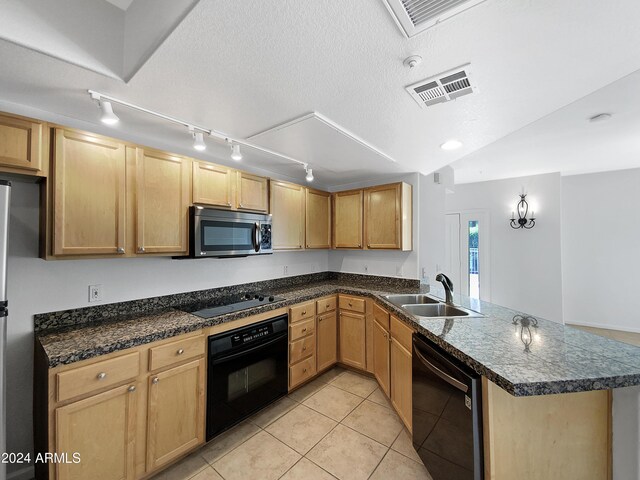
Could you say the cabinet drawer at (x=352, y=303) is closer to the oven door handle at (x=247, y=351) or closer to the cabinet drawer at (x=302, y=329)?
the cabinet drawer at (x=302, y=329)

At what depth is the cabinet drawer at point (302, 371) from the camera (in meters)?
2.63

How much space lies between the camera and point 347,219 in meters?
3.54

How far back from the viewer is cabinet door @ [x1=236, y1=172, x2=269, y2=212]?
2.60 metres

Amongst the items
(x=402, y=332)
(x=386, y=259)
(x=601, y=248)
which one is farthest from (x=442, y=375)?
(x=601, y=248)

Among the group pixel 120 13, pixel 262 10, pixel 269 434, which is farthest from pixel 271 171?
pixel 269 434

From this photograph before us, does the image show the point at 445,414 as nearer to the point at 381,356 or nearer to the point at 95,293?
the point at 381,356

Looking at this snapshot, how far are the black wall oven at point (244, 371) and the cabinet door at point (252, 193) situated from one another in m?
1.17

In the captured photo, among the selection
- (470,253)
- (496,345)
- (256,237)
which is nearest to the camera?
(496,345)

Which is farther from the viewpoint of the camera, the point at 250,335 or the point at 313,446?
the point at 250,335

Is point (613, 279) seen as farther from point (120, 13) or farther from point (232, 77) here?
point (120, 13)

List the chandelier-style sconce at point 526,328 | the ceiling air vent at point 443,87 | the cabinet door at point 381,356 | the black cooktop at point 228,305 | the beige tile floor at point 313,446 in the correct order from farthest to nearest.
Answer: the cabinet door at point 381,356 → the black cooktop at point 228,305 → the beige tile floor at point 313,446 → the chandelier-style sconce at point 526,328 → the ceiling air vent at point 443,87

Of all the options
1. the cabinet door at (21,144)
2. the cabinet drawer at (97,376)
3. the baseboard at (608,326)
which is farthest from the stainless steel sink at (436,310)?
the baseboard at (608,326)

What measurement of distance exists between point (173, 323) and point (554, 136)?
418 centimetres

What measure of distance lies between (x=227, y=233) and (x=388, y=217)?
6.15 ft
